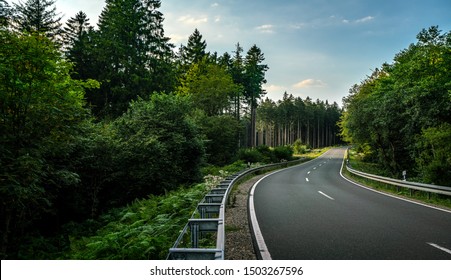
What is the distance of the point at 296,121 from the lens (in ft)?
331

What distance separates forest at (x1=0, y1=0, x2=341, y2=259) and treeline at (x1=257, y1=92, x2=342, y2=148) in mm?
59303

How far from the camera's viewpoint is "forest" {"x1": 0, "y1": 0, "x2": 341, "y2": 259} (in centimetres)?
794

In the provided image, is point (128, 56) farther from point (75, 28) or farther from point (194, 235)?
point (194, 235)

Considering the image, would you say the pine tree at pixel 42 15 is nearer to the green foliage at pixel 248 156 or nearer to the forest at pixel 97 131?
the forest at pixel 97 131

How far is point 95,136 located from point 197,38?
116 feet

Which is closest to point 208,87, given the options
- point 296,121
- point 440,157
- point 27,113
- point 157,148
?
point 157,148

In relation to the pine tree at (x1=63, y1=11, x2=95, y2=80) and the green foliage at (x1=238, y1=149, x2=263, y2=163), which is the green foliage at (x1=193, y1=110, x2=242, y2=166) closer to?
the green foliage at (x1=238, y1=149, x2=263, y2=163)

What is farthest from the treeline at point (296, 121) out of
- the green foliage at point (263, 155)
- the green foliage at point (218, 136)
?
the green foliage at point (218, 136)

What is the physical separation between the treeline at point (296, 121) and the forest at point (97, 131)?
59303 millimetres

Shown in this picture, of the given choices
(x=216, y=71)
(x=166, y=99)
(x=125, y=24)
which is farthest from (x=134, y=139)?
(x=216, y=71)

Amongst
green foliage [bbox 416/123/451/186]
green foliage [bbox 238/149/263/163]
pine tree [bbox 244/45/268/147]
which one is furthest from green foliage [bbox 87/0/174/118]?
green foliage [bbox 416/123/451/186]

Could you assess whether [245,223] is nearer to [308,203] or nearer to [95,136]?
[308,203]

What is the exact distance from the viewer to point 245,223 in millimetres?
7289

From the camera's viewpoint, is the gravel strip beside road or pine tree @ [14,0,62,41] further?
pine tree @ [14,0,62,41]
